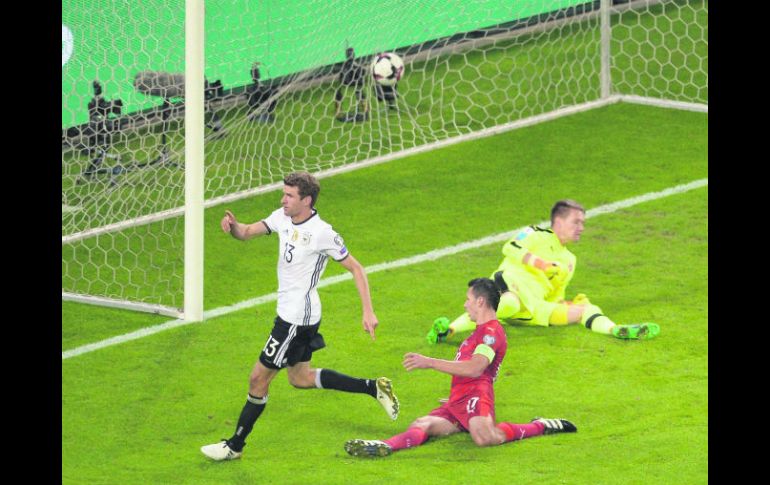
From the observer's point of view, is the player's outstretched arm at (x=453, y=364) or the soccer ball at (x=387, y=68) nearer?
the player's outstretched arm at (x=453, y=364)

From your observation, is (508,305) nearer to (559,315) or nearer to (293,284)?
(559,315)

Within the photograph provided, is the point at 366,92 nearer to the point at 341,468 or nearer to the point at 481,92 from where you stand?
the point at 481,92

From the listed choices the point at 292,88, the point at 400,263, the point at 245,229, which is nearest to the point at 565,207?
the point at 400,263

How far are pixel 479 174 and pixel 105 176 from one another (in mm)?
3498

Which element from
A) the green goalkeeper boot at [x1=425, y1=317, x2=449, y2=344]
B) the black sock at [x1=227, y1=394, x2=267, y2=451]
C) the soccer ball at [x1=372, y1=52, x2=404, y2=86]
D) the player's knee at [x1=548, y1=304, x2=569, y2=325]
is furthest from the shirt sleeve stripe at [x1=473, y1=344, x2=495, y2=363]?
the soccer ball at [x1=372, y1=52, x2=404, y2=86]

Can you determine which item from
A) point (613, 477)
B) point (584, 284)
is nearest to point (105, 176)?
point (584, 284)

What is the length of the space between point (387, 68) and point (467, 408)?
5907 millimetres

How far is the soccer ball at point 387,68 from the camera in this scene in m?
14.5

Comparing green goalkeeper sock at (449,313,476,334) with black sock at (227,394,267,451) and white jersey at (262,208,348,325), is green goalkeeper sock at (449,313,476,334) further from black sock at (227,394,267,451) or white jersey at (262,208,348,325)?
black sock at (227,394,267,451)

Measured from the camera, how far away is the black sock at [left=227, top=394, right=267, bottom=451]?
9.17 m

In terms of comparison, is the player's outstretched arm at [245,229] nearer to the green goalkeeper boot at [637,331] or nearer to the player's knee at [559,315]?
the player's knee at [559,315]

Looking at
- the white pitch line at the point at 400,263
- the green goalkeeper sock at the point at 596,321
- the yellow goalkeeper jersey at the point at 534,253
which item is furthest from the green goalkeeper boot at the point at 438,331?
the white pitch line at the point at 400,263

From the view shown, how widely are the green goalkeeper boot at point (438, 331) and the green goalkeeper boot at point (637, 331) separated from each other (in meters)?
1.18

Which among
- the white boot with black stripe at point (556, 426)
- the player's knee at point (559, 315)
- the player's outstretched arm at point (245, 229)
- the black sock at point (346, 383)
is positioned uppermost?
the player's outstretched arm at point (245, 229)
